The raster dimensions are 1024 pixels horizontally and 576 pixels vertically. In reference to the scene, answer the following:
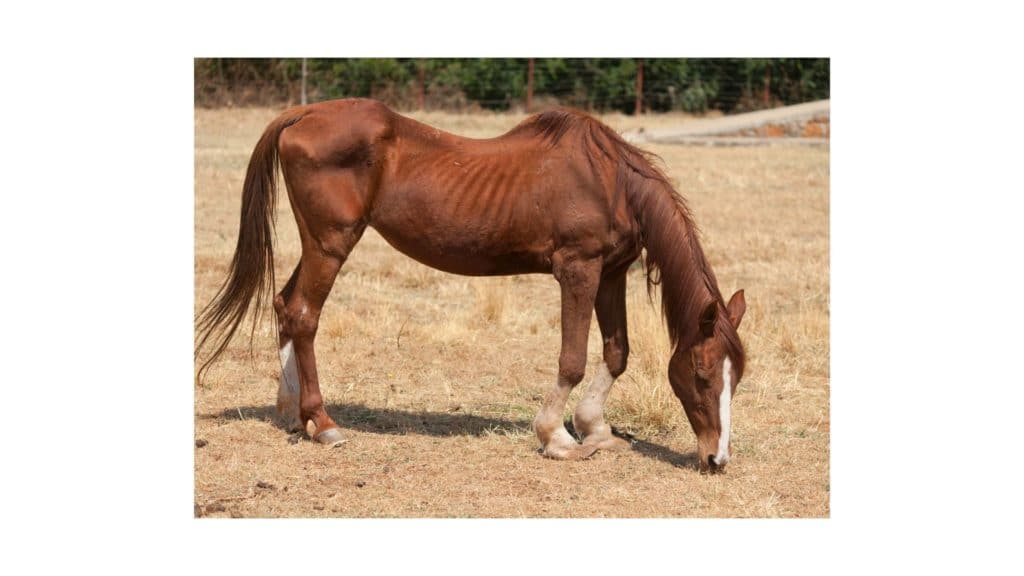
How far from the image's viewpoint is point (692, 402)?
624cm

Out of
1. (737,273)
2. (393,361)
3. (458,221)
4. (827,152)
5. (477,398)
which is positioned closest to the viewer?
(458,221)

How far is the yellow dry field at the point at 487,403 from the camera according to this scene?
19.4 ft

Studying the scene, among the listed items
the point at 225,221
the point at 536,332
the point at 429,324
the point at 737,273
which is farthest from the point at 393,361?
the point at 225,221

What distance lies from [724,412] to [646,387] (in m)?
1.26

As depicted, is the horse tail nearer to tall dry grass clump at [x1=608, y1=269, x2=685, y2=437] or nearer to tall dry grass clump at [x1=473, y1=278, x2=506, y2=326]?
tall dry grass clump at [x1=608, y1=269, x2=685, y2=437]

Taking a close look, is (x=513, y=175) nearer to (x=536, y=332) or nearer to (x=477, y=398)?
(x=477, y=398)

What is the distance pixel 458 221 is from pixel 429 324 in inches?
121

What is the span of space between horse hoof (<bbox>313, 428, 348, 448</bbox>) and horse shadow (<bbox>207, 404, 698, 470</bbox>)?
380 mm

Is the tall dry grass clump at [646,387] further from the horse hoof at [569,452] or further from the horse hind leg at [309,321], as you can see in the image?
the horse hind leg at [309,321]

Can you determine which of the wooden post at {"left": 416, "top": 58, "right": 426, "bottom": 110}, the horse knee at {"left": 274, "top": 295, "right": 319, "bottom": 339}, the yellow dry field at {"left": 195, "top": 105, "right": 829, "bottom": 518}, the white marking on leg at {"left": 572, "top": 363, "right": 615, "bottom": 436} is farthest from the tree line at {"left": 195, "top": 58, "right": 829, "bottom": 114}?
the white marking on leg at {"left": 572, "top": 363, "right": 615, "bottom": 436}

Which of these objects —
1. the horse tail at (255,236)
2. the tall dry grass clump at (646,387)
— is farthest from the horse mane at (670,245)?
the horse tail at (255,236)

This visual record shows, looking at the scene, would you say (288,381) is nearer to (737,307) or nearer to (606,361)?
(606,361)

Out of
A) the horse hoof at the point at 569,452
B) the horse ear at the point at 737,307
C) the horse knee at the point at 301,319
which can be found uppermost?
the horse ear at the point at 737,307

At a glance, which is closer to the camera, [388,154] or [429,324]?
[388,154]
